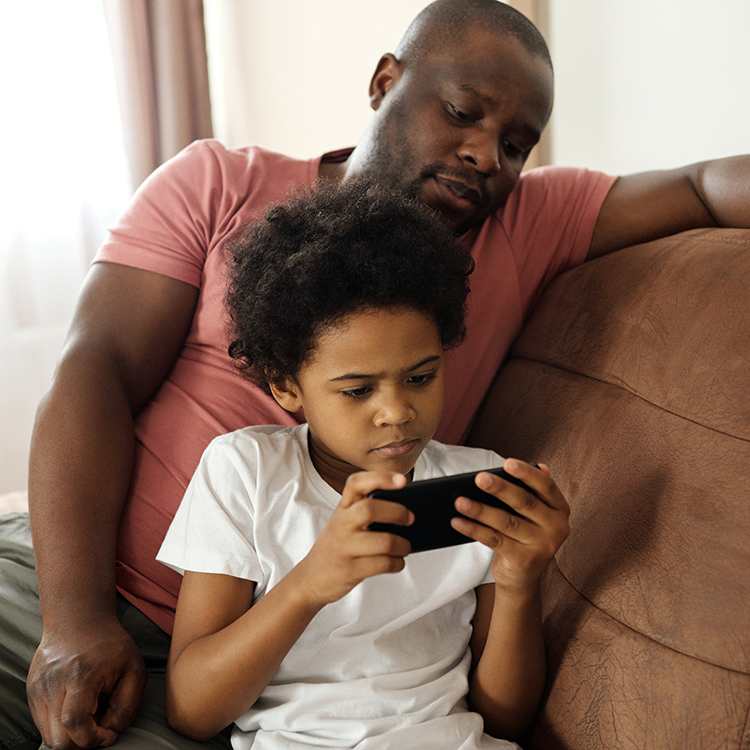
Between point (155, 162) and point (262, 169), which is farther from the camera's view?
point (155, 162)

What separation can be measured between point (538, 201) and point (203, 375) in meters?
0.75

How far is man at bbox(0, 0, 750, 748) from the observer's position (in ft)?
3.60

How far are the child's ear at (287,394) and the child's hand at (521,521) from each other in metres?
0.34

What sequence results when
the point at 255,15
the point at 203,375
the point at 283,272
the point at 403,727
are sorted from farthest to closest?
the point at 255,15, the point at 203,375, the point at 283,272, the point at 403,727

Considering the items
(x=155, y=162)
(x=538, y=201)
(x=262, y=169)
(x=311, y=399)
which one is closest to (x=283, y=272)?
(x=311, y=399)

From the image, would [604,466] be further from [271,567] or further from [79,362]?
[79,362]

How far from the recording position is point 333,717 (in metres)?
0.87

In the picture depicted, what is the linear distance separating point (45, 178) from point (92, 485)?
1.86 meters

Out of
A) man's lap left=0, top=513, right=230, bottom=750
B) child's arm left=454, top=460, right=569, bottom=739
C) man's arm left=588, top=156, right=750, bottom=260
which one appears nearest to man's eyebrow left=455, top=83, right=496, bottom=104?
man's arm left=588, top=156, right=750, bottom=260

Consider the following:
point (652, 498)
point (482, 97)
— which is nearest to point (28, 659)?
point (652, 498)

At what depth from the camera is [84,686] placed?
2.98ft

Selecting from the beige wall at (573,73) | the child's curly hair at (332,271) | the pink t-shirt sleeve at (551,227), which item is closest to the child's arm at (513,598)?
the child's curly hair at (332,271)

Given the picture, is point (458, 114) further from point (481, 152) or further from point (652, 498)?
point (652, 498)

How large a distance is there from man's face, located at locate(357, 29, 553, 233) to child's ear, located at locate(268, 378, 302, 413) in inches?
20.6
